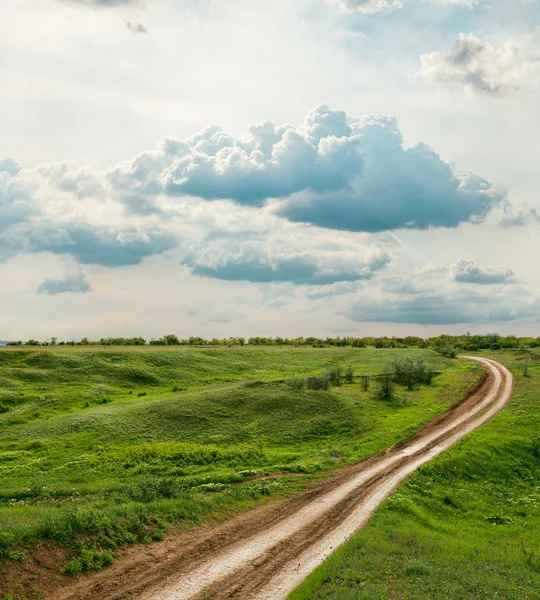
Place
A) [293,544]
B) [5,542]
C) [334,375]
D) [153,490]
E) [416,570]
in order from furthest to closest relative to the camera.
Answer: [334,375] → [153,490] → [293,544] → [416,570] → [5,542]

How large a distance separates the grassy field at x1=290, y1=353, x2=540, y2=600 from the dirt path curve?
3.21 ft

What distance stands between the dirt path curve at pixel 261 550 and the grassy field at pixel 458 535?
979 mm

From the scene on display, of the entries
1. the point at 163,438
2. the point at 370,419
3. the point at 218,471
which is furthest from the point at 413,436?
the point at 163,438

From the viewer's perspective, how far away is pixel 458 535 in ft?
81.1

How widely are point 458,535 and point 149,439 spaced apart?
87.7ft

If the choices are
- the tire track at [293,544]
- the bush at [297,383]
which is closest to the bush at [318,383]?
the bush at [297,383]

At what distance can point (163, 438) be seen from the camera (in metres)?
42.9

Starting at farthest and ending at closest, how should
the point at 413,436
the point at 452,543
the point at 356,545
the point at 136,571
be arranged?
the point at 413,436
the point at 452,543
the point at 356,545
the point at 136,571

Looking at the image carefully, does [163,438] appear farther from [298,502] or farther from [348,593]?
[348,593]

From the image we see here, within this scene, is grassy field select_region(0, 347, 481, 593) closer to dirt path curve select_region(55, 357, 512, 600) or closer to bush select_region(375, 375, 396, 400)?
bush select_region(375, 375, 396, 400)

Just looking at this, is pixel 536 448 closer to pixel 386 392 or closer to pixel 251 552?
pixel 386 392

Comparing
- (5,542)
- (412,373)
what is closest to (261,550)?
(5,542)

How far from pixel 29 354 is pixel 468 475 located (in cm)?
6660

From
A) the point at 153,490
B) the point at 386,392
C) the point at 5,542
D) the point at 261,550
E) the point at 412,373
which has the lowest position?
the point at 261,550
